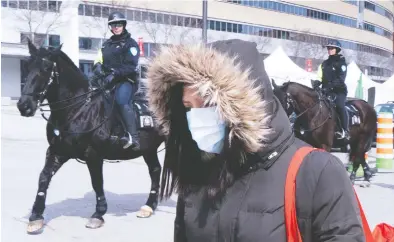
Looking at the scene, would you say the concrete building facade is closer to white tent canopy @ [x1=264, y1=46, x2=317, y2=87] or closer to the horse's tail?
white tent canopy @ [x1=264, y1=46, x2=317, y2=87]

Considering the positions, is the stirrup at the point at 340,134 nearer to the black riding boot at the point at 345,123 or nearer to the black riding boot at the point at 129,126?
the black riding boot at the point at 345,123

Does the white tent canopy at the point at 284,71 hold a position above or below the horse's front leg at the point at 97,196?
above

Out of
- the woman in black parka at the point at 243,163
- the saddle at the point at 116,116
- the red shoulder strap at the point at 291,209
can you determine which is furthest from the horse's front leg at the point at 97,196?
→ the red shoulder strap at the point at 291,209

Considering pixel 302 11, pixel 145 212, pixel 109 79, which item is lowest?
pixel 145 212

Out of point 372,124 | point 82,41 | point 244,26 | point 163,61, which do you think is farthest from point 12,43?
point 163,61

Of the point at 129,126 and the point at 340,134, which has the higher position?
the point at 129,126

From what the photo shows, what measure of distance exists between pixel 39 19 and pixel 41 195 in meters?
40.7

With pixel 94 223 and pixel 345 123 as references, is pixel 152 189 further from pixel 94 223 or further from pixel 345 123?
pixel 345 123

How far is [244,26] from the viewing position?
67188 millimetres

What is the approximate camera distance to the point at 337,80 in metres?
10.0

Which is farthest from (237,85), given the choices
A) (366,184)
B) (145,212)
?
(366,184)

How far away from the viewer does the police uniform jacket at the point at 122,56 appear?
22.9ft

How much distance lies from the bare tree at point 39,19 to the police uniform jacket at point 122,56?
37.4m

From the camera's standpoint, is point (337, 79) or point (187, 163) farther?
point (337, 79)
